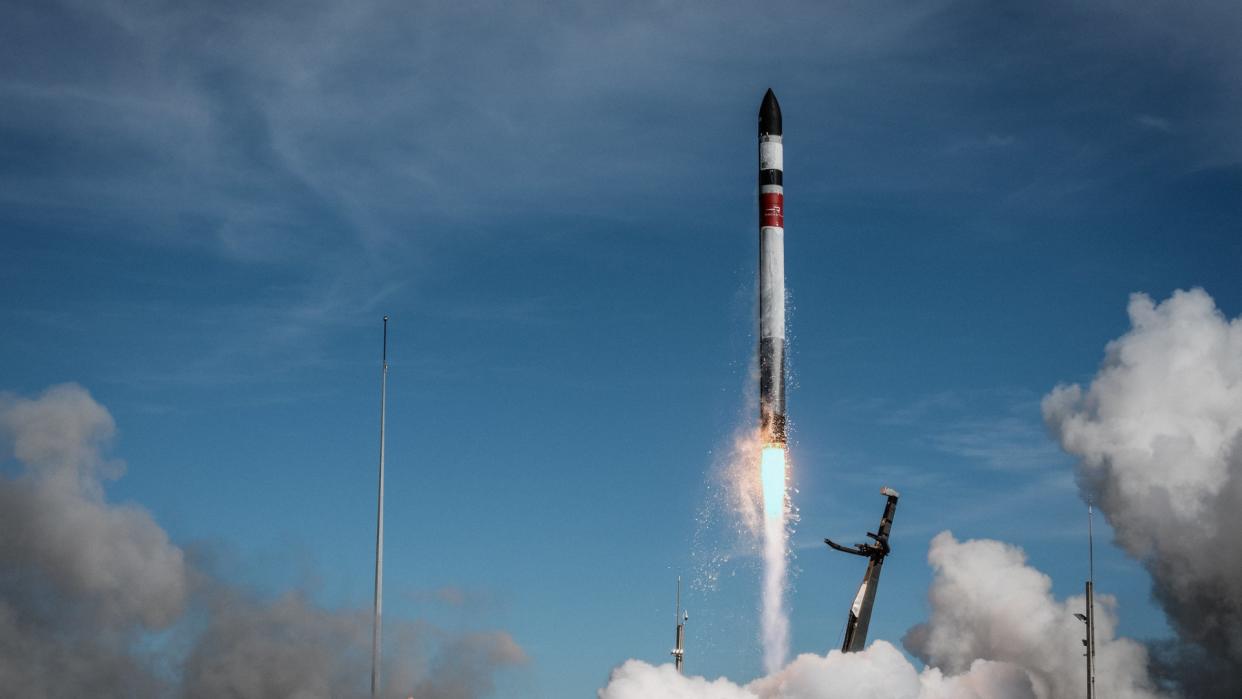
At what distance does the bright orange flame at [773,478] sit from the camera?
318 feet

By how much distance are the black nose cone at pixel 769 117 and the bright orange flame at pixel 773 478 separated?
19.4 meters

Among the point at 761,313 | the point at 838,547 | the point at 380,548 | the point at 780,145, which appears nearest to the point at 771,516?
the point at 838,547

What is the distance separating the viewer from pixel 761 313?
98938 millimetres

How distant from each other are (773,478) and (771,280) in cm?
1152

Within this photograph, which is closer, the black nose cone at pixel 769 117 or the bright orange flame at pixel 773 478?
the bright orange flame at pixel 773 478

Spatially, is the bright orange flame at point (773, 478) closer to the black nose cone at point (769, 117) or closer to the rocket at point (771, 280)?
the rocket at point (771, 280)

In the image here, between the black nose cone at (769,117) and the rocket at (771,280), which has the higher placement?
the black nose cone at (769,117)

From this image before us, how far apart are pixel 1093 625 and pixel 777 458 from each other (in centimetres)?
2920

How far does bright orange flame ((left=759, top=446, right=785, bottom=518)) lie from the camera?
9706 cm

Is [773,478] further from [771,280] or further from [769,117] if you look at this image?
[769,117]

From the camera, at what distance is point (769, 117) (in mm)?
101938

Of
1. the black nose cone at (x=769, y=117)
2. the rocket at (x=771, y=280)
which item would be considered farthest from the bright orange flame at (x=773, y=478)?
the black nose cone at (x=769, y=117)

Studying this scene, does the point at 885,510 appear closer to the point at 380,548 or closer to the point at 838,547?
the point at 838,547

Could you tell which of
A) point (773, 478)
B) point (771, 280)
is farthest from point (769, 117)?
point (773, 478)
